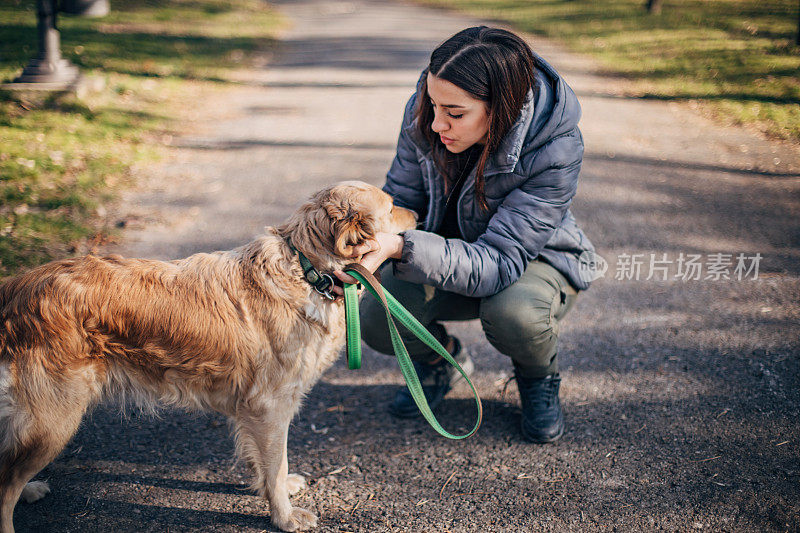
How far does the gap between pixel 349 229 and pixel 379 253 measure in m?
0.23

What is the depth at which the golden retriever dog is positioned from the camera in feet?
7.63

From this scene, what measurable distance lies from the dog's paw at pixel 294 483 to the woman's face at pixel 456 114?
1.89 meters

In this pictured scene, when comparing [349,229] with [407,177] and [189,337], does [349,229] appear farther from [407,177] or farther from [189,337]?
[407,177]

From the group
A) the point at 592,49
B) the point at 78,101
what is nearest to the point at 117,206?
the point at 78,101

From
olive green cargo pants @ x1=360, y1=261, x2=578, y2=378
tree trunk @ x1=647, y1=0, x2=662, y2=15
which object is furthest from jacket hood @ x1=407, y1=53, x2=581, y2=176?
tree trunk @ x1=647, y1=0, x2=662, y2=15

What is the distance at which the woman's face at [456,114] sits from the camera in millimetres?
2758

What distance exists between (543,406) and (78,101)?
756cm

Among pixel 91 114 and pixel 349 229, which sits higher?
pixel 349 229

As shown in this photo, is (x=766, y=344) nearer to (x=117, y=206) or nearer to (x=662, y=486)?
(x=662, y=486)

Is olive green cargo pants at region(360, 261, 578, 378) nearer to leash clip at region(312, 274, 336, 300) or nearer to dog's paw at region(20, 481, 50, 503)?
leash clip at region(312, 274, 336, 300)

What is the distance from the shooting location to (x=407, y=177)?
337 cm

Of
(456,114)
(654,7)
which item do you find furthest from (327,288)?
(654,7)

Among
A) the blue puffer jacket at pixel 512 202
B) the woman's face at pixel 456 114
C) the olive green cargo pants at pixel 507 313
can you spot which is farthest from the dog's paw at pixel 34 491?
the woman's face at pixel 456 114

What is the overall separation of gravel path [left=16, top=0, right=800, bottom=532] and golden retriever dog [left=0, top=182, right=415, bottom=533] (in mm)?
386
